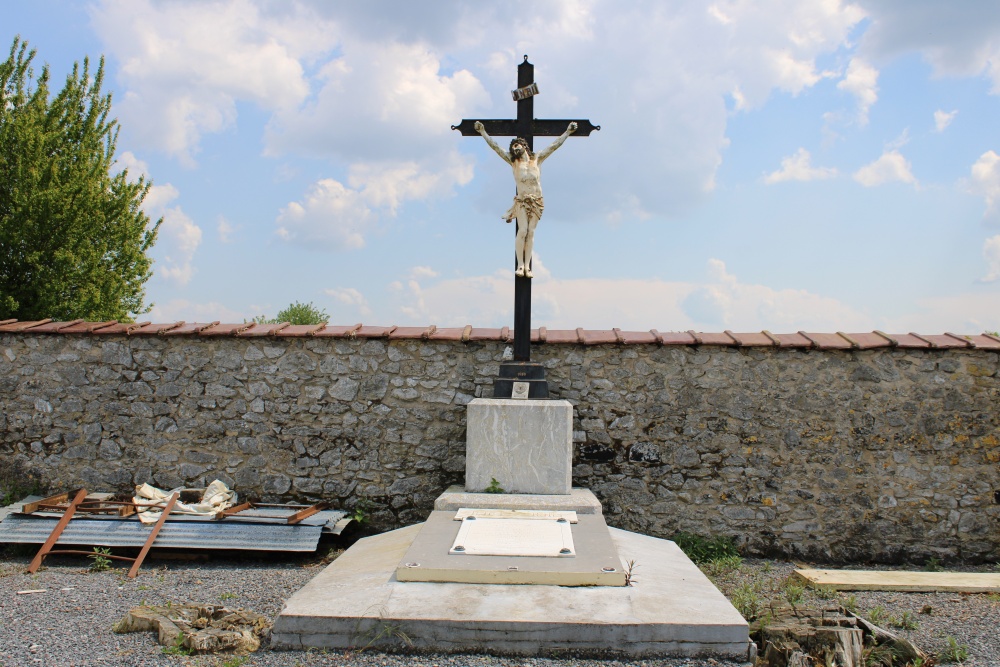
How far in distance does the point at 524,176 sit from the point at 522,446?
2.22 meters

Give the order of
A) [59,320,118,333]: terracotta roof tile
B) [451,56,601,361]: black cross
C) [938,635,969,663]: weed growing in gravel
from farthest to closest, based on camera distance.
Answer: [59,320,118,333]: terracotta roof tile, [451,56,601,361]: black cross, [938,635,969,663]: weed growing in gravel

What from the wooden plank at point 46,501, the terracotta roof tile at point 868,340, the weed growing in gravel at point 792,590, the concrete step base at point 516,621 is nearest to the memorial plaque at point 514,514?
the concrete step base at point 516,621

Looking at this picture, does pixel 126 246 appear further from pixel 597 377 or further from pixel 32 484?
pixel 597 377

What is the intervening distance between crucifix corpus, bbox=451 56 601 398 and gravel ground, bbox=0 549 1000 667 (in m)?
2.27

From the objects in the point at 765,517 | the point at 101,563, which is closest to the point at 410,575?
the point at 101,563

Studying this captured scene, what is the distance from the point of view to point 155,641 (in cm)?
385

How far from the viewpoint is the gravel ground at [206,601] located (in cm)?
352

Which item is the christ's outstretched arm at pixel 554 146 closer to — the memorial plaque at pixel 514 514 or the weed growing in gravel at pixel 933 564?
the memorial plaque at pixel 514 514

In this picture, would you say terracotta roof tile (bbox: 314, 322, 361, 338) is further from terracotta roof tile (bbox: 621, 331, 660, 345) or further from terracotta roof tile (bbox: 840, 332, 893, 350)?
terracotta roof tile (bbox: 840, 332, 893, 350)

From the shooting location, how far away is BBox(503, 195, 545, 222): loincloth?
5.96m

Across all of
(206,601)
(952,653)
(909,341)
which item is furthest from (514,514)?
(909,341)

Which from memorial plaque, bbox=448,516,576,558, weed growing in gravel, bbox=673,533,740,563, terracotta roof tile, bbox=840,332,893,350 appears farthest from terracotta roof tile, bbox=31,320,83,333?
terracotta roof tile, bbox=840,332,893,350

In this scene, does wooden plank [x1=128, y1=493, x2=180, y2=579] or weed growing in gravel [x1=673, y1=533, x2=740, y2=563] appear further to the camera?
weed growing in gravel [x1=673, y1=533, x2=740, y2=563]

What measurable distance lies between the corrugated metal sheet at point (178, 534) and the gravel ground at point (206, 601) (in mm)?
164
